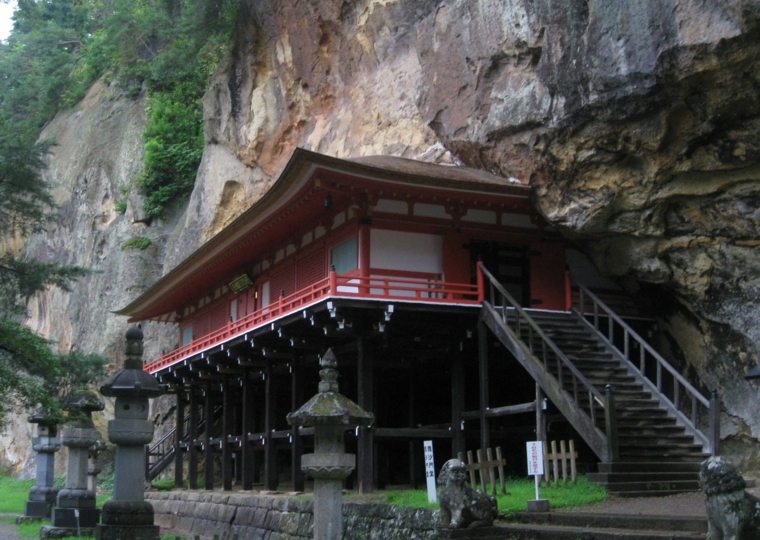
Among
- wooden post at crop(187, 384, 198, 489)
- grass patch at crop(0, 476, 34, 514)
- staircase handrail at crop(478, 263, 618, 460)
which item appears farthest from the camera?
grass patch at crop(0, 476, 34, 514)

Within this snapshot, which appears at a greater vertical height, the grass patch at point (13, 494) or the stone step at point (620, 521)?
the stone step at point (620, 521)

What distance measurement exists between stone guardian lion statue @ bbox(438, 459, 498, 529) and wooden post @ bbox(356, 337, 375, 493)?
5.53 meters

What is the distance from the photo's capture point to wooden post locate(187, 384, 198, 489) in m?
27.0

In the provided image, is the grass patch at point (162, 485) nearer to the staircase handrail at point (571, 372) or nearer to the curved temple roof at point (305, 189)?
the curved temple roof at point (305, 189)

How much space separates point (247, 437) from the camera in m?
23.1

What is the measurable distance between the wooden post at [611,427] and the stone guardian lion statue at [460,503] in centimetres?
297

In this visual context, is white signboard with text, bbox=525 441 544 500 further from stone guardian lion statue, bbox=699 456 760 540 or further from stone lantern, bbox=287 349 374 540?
stone guardian lion statue, bbox=699 456 760 540

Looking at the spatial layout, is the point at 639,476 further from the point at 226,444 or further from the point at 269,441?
the point at 226,444

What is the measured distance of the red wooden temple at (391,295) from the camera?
17.5 metres

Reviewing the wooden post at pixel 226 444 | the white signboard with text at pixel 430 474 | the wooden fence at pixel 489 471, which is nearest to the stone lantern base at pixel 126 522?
the white signboard with text at pixel 430 474

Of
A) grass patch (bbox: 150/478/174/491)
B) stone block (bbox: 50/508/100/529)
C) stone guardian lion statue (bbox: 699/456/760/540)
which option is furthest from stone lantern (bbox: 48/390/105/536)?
stone guardian lion statue (bbox: 699/456/760/540)

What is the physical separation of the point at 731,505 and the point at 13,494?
111ft

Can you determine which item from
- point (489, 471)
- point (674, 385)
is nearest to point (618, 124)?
point (674, 385)

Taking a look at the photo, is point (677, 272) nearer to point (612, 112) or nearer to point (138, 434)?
point (612, 112)
